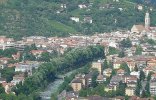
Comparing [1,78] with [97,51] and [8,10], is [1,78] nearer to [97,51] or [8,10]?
[97,51]

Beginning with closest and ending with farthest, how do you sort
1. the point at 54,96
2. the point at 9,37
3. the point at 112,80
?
1. the point at 54,96
2. the point at 112,80
3. the point at 9,37

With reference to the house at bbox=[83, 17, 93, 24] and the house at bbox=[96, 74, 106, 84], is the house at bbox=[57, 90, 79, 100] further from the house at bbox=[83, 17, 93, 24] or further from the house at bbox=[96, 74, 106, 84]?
the house at bbox=[83, 17, 93, 24]

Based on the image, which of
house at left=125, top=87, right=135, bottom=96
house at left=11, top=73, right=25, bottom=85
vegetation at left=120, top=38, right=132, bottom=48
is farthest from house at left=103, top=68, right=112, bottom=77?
vegetation at left=120, top=38, right=132, bottom=48

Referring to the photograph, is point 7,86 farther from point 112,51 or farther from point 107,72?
point 112,51

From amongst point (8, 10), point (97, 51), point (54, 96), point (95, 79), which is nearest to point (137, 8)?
point (8, 10)

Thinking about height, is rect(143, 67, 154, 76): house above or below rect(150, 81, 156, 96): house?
below

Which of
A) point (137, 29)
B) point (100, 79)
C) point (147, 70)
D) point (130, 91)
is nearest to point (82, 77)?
point (100, 79)
